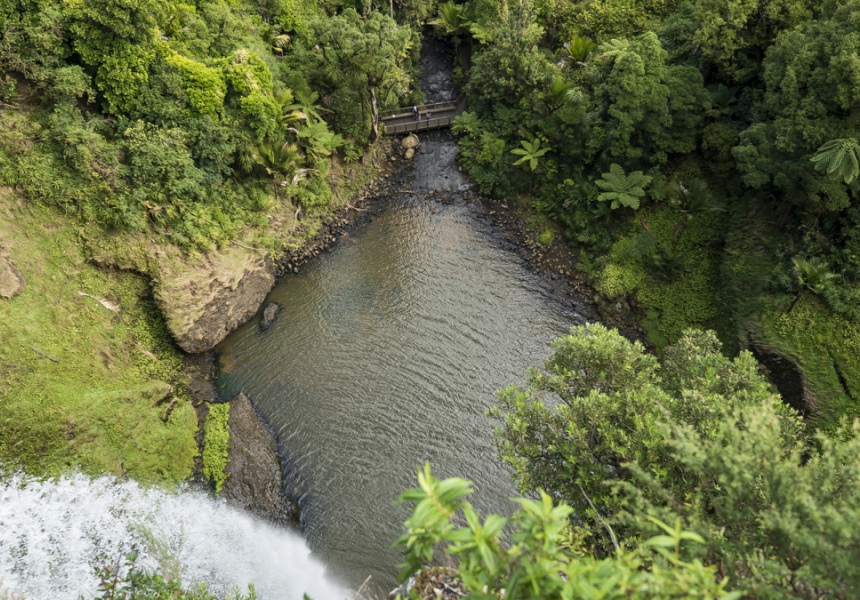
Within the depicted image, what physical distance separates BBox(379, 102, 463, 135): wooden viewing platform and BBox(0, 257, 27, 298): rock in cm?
1732

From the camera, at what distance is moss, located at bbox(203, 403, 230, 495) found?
43.6 feet

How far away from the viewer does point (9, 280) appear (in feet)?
42.6

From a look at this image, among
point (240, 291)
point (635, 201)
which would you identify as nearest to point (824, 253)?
point (635, 201)

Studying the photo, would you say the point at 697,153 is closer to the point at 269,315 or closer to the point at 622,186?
the point at 622,186

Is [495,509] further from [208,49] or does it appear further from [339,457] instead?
[208,49]

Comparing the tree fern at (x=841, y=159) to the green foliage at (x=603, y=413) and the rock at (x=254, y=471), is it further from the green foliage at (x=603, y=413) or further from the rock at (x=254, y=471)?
the rock at (x=254, y=471)

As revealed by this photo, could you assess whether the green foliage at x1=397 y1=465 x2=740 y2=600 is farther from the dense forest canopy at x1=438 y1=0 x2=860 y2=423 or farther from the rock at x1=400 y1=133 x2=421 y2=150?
the rock at x1=400 y1=133 x2=421 y2=150

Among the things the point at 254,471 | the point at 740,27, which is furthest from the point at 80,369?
the point at 740,27

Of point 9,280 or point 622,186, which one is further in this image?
point 622,186

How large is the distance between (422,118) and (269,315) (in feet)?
48.3

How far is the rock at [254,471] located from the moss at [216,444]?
0.13 metres

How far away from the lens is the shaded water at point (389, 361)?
521 inches

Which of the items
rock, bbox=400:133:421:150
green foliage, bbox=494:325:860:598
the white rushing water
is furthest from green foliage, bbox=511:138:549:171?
the white rushing water

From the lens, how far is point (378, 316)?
1797 cm
